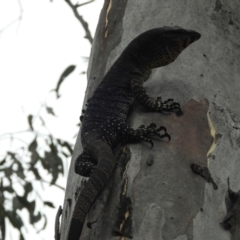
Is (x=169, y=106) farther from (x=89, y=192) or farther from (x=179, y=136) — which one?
(x=89, y=192)

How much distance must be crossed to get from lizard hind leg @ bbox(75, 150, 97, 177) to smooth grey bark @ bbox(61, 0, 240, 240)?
10 cm

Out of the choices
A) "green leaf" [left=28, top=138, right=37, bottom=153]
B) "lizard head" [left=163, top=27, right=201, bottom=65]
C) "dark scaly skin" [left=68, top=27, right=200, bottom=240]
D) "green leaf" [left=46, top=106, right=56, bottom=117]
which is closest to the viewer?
"dark scaly skin" [left=68, top=27, right=200, bottom=240]

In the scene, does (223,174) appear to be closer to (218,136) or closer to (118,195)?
(218,136)

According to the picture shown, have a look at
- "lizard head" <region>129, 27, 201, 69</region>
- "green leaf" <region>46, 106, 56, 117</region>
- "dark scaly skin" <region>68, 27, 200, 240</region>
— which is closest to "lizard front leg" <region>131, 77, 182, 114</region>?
"dark scaly skin" <region>68, 27, 200, 240</region>

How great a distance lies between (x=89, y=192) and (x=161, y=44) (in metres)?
1.58

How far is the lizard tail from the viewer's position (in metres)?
2.64

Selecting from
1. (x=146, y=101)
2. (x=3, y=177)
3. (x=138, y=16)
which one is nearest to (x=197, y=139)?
(x=146, y=101)

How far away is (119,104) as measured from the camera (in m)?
3.65

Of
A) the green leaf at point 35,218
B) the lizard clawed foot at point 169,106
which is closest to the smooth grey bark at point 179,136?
the lizard clawed foot at point 169,106

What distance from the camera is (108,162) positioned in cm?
292

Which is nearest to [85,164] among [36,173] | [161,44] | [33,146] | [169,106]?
[169,106]

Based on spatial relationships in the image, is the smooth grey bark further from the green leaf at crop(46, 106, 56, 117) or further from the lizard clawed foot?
the green leaf at crop(46, 106, 56, 117)

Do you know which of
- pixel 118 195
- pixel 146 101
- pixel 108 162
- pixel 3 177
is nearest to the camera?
pixel 118 195

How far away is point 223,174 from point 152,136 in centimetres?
42
